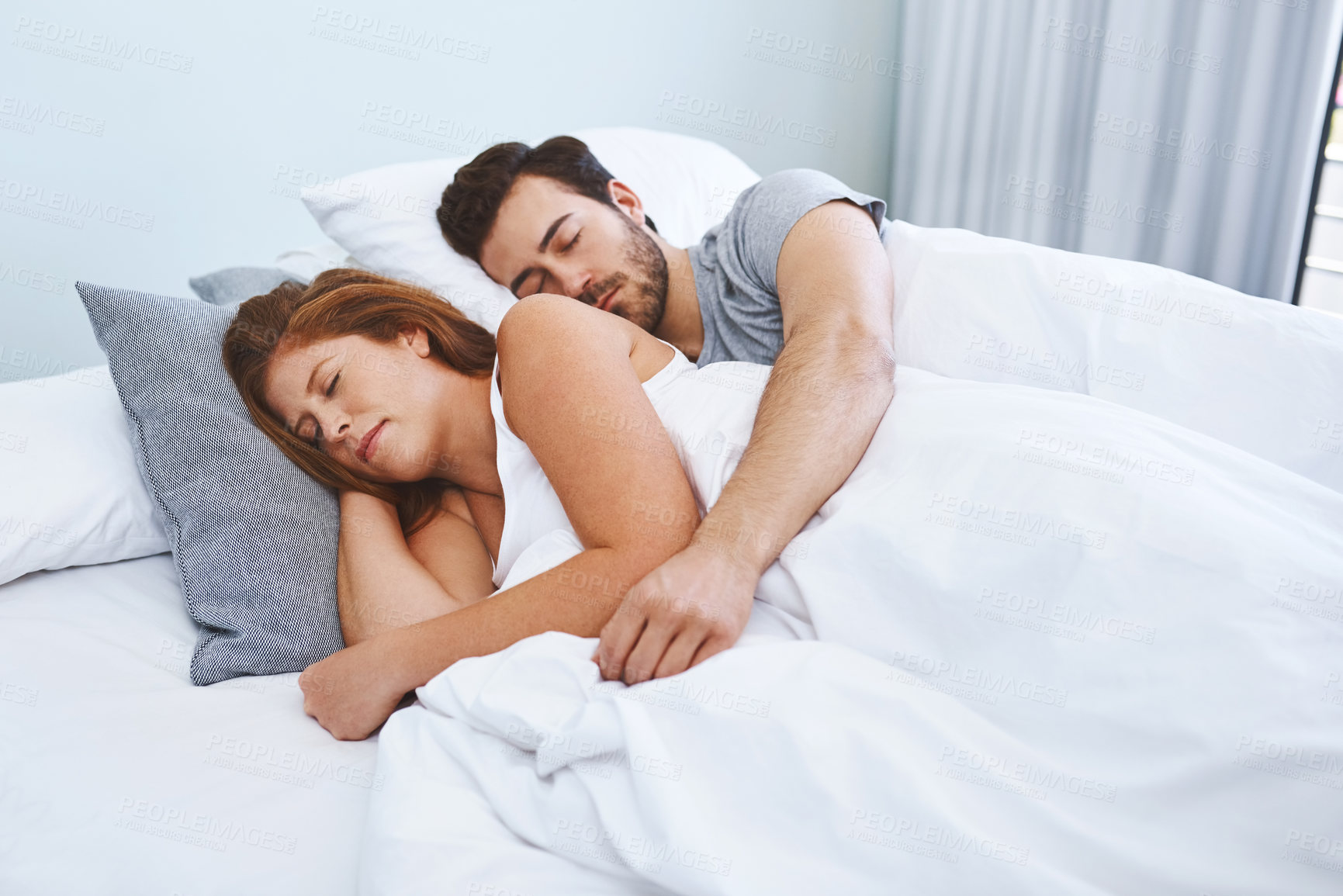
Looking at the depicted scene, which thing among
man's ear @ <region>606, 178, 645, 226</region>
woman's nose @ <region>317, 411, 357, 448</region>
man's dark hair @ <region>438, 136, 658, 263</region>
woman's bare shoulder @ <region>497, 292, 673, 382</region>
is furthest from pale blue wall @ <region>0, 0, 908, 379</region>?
woman's bare shoulder @ <region>497, 292, 673, 382</region>

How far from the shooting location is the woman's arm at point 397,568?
3.60ft

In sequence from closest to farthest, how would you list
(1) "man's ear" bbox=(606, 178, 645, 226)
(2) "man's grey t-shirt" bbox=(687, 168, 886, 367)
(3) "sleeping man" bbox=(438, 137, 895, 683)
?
(3) "sleeping man" bbox=(438, 137, 895, 683)
(2) "man's grey t-shirt" bbox=(687, 168, 886, 367)
(1) "man's ear" bbox=(606, 178, 645, 226)

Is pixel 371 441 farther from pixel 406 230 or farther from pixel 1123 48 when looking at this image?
pixel 1123 48

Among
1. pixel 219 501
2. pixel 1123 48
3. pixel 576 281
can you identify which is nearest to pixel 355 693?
pixel 219 501

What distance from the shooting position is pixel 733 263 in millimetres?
1499

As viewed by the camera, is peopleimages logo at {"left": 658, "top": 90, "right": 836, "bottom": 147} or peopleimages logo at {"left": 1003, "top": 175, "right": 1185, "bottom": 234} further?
peopleimages logo at {"left": 658, "top": 90, "right": 836, "bottom": 147}

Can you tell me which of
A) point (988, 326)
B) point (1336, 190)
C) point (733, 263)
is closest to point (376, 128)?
point (733, 263)

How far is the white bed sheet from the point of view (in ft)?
2.45

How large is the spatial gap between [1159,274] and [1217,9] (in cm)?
136

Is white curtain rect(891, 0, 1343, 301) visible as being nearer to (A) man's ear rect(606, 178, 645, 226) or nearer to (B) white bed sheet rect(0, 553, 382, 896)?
(A) man's ear rect(606, 178, 645, 226)

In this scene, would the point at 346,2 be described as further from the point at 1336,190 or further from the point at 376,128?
the point at 1336,190

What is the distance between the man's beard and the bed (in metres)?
0.44

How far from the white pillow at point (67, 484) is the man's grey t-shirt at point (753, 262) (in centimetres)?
86

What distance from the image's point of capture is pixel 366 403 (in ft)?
3.89
